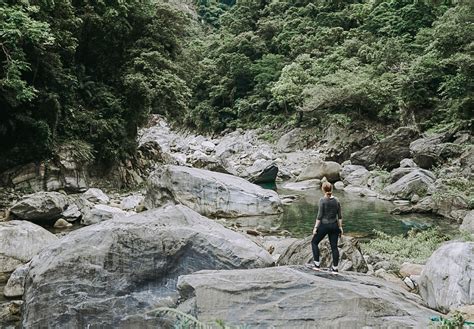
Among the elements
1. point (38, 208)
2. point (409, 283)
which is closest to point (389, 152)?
point (38, 208)

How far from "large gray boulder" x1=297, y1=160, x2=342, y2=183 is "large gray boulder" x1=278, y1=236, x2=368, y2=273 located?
18.5 metres

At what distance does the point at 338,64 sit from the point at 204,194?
1013 inches

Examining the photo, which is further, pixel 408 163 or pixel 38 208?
pixel 408 163

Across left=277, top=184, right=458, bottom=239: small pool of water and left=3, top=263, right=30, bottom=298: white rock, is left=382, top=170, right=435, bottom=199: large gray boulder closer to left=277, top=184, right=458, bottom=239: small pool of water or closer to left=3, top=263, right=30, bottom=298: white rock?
left=277, top=184, right=458, bottom=239: small pool of water

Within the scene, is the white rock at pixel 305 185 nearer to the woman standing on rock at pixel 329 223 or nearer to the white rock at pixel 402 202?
the white rock at pixel 402 202

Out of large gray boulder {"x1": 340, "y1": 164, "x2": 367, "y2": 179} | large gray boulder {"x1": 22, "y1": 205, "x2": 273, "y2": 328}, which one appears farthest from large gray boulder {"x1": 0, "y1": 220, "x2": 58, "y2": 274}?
large gray boulder {"x1": 340, "y1": 164, "x2": 367, "y2": 179}

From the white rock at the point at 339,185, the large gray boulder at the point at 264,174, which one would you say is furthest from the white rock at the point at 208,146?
the white rock at the point at 339,185

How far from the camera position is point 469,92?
22875 millimetres

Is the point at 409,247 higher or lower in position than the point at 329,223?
lower

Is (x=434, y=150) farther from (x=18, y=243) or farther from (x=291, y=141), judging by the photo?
(x=18, y=243)

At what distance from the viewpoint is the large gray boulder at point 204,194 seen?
665 inches

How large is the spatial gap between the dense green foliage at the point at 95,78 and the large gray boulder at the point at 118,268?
31.2 feet

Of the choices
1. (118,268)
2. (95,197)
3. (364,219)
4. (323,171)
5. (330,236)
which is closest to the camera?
(118,268)

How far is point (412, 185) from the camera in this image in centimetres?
2009
